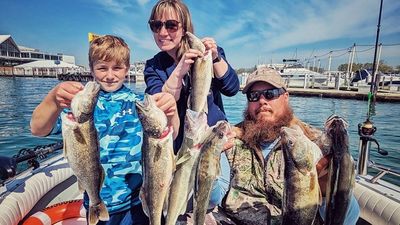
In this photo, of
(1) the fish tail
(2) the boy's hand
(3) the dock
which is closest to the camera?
(2) the boy's hand

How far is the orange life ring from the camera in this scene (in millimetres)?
3742

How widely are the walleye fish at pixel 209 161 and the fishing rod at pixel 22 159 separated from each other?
2382 mm

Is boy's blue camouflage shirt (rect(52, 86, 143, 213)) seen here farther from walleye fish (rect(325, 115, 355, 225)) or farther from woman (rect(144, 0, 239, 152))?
walleye fish (rect(325, 115, 355, 225))

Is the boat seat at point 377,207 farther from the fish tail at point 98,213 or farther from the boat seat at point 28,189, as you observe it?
the boat seat at point 28,189

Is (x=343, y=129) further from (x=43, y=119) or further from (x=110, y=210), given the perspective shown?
(x=43, y=119)

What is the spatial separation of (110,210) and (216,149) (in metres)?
1.29

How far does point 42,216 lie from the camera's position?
12.6 feet

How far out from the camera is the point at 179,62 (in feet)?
9.99

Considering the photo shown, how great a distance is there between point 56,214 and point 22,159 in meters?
0.96

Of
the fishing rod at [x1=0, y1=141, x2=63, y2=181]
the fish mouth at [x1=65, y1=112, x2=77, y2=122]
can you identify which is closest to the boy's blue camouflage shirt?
the fish mouth at [x1=65, y1=112, x2=77, y2=122]

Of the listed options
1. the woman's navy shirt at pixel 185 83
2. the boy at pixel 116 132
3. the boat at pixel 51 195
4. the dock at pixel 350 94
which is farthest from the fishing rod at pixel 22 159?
the dock at pixel 350 94

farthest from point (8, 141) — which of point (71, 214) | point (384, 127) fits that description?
point (384, 127)

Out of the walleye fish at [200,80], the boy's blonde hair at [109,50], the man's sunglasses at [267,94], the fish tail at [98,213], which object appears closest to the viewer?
the fish tail at [98,213]

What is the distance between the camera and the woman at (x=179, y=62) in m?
2.90
